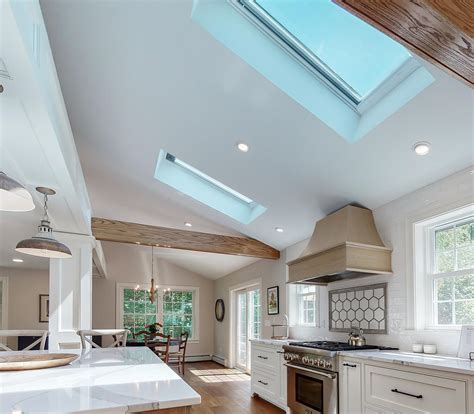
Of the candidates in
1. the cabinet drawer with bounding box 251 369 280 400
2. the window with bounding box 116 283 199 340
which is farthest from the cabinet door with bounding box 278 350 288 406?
the window with bounding box 116 283 199 340

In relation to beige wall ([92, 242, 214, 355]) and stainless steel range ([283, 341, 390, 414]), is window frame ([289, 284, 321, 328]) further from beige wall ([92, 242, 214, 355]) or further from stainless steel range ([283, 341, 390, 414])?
beige wall ([92, 242, 214, 355])

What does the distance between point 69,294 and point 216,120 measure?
112 inches

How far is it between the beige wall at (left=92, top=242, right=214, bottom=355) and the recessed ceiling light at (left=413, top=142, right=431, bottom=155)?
7.52m

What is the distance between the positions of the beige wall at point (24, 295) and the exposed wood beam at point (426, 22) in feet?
31.9

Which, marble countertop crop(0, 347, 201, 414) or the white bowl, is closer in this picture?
marble countertop crop(0, 347, 201, 414)

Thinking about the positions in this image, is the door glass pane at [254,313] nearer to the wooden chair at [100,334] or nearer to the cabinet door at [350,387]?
the wooden chair at [100,334]

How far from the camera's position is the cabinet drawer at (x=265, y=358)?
5047mm

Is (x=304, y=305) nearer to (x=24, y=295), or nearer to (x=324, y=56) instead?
(x=324, y=56)

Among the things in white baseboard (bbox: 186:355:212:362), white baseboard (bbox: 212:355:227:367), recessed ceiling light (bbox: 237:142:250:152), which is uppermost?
recessed ceiling light (bbox: 237:142:250:152)

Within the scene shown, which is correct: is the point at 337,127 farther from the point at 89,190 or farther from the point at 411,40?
the point at 89,190

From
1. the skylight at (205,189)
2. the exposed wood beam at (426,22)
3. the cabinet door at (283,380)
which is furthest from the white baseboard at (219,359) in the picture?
the exposed wood beam at (426,22)

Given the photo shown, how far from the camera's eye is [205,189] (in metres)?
5.50

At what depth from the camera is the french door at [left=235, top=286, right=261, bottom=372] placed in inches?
308

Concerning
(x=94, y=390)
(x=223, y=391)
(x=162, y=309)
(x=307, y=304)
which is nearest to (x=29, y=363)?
(x=94, y=390)
